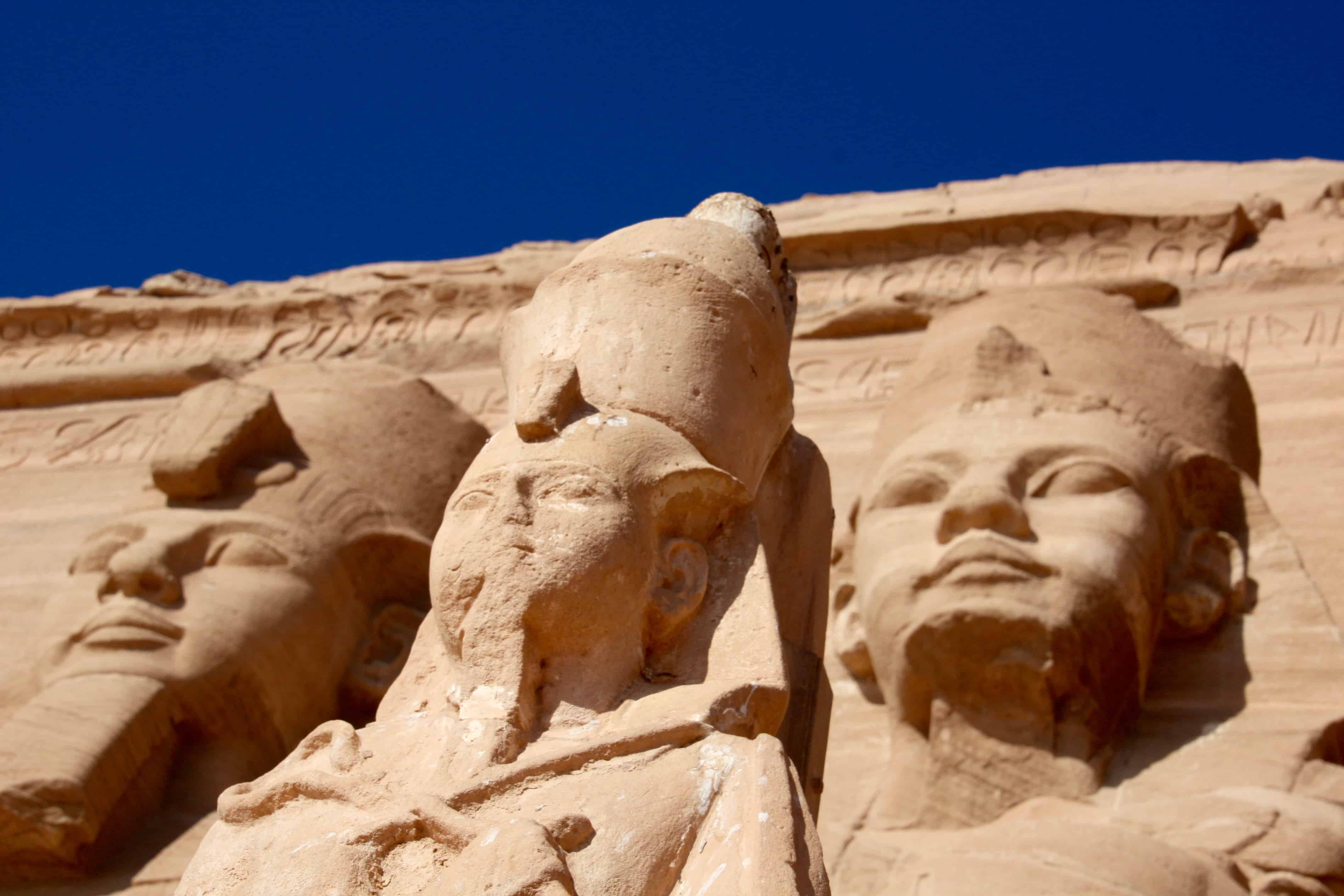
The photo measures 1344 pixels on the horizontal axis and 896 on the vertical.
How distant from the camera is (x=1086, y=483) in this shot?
465 centimetres

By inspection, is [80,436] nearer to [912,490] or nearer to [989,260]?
[989,260]

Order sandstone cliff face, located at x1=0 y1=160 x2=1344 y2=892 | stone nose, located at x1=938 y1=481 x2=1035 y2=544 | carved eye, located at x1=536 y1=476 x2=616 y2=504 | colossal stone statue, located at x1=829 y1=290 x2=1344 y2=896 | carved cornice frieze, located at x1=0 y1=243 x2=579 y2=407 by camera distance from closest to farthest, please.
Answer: carved eye, located at x1=536 y1=476 x2=616 y2=504 → colossal stone statue, located at x1=829 y1=290 x2=1344 y2=896 → stone nose, located at x1=938 y1=481 x2=1035 y2=544 → sandstone cliff face, located at x1=0 y1=160 x2=1344 y2=892 → carved cornice frieze, located at x1=0 y1=243 x2=579 y2=407

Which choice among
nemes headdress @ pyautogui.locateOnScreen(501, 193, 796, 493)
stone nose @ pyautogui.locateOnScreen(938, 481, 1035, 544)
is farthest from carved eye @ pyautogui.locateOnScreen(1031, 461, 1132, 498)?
nemes headdress @ pyautogui.locateOnScreen(501, 193, 796, 493)

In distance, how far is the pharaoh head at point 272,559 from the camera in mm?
4922

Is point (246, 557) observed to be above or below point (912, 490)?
above

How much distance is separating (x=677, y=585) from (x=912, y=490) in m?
1.76

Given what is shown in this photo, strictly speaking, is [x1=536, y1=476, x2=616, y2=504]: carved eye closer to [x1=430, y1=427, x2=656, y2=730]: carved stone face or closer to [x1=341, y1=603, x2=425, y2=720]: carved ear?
[x1=430, y1=427, x2=656, y2=730]: carved stone face

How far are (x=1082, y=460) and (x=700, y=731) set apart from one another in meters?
2.18

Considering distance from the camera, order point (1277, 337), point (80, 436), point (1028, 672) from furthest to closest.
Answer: point (80, 436) < point (1277, 337) < point (1028, 672)

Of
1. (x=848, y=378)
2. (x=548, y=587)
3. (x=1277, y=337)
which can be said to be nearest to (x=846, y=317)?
(x=848, y=378)

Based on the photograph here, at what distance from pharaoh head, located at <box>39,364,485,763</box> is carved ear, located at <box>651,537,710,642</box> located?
6.92 feet

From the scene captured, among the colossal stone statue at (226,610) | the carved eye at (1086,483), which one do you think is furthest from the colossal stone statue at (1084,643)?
the colossal stone statue at (226,610)

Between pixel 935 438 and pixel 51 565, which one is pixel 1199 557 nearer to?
pixel 935 438

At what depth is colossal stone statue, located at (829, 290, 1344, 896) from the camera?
4.03 m
